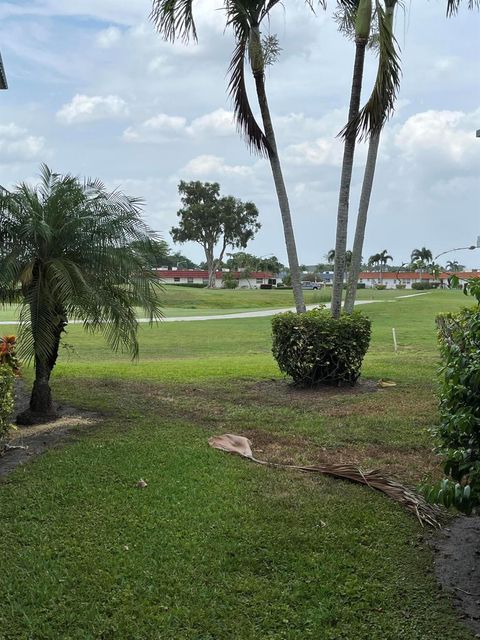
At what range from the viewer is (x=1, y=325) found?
2512 centimetres

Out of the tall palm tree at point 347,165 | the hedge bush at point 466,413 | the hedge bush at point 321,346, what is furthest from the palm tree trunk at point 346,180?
the hedge bush at point 466,413

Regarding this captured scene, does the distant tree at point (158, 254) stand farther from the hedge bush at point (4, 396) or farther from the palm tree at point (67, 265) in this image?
the hedge bush at point (4, 396)

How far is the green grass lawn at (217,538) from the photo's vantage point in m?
2.94

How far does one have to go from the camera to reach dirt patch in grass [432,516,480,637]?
3094mm

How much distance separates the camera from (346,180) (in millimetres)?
9133

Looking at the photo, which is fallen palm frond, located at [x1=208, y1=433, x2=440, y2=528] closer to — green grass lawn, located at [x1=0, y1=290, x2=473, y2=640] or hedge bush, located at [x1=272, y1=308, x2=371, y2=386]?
green grass lawn, located at [x1=0, y1=290, x2=473, y2=640]

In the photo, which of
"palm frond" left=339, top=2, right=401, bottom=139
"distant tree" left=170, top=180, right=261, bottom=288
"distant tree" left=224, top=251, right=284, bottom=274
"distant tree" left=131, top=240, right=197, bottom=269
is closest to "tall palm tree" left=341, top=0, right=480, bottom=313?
"palm frond" left=339, top=2, right=401, bottom=139

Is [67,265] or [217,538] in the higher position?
[67,265]

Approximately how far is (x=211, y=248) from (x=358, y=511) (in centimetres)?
7231

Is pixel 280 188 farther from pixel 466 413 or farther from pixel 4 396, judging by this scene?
pixel 466 413

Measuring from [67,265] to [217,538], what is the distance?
3632mm

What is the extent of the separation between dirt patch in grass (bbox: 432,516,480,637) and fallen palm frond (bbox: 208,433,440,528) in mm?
165

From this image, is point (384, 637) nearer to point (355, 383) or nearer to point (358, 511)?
point (358, 511)

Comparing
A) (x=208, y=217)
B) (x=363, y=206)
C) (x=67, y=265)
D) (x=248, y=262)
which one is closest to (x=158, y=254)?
(x=67, y=265)
